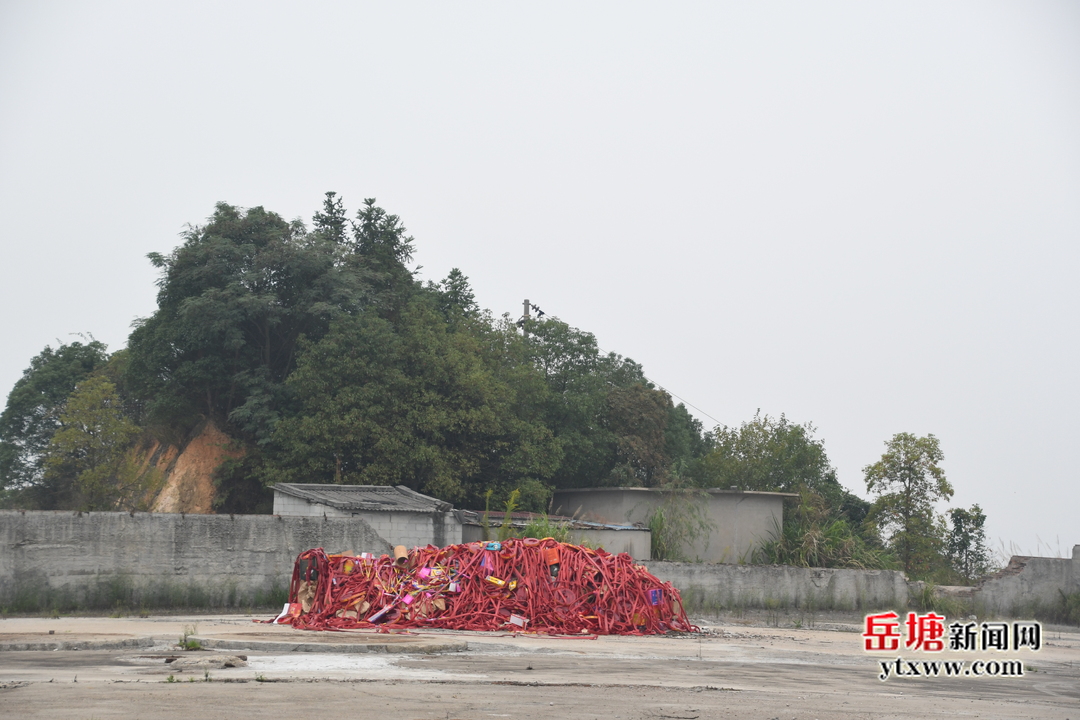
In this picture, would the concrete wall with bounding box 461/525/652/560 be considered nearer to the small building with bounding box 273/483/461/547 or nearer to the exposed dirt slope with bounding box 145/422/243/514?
the small building with bounding box 273/483/461/547

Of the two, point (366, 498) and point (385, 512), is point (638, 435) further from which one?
point (385, 512)

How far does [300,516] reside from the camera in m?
18.1

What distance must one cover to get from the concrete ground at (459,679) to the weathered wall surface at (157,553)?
181cm

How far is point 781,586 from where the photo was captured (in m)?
21.5

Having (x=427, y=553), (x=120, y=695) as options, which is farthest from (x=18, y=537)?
(x=120, y=695)

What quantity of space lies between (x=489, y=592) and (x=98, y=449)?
23.9 meters

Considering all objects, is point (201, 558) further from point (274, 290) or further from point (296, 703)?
point (274, 290)

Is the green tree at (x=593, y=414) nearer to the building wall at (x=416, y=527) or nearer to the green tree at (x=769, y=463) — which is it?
the green tree at (x=769, y=463)

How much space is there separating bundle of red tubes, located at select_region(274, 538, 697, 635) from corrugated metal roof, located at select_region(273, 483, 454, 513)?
144 inches

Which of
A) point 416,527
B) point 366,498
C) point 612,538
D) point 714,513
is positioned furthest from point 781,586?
point 366,498

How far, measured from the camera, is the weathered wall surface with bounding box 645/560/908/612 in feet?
68.1

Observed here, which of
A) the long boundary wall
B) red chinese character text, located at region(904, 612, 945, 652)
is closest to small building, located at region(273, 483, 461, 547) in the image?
the long boundary wall

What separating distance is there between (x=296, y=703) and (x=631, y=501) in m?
23.4

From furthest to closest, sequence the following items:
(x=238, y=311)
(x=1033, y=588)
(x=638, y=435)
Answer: (x=638, y=435), (x=238, y=311), (x=1033, y=588)
